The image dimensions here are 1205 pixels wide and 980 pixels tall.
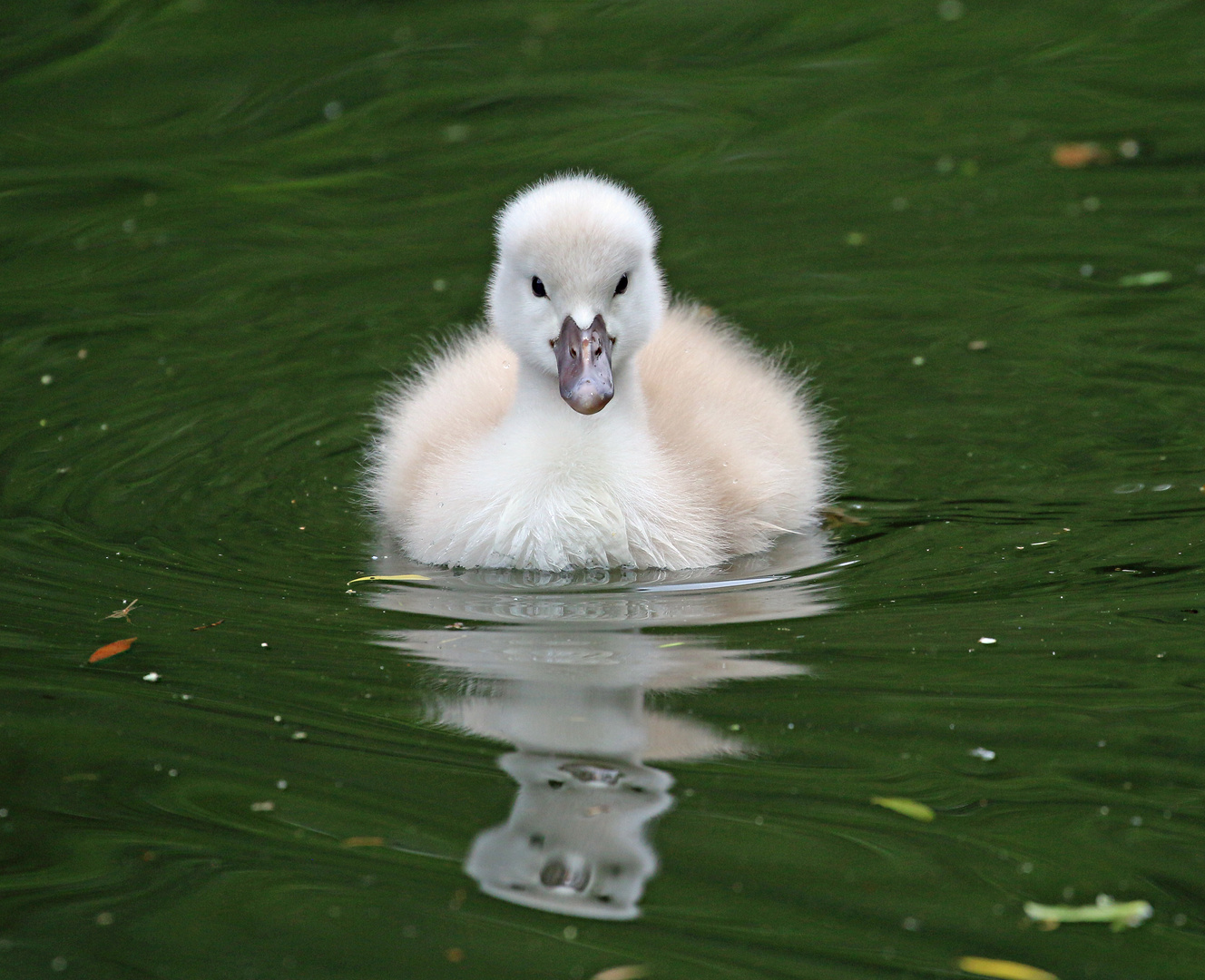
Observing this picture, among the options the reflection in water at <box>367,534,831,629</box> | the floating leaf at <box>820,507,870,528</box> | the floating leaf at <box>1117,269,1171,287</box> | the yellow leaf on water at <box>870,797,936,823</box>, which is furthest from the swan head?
the floating leaf at <box>1117,269,1171,287</box>

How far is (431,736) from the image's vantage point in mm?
3652

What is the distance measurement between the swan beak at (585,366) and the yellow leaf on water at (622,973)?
6.12 feet

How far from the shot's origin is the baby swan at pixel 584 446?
4.62 meters

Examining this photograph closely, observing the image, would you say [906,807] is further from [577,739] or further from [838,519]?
[838,519]

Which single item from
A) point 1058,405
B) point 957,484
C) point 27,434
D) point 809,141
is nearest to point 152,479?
point 27,434

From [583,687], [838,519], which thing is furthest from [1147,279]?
[583,687]

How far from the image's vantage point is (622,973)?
9.20 feet

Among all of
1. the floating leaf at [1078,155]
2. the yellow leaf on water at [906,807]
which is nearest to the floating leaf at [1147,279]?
the floating leaf at [1078,155]

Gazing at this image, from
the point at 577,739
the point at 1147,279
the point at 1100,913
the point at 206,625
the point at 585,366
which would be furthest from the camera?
the point at 1147,279

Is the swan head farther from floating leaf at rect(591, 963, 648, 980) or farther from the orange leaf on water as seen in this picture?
floating leaf at rect(591, 963, 648, 980)

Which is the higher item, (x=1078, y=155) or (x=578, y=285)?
(x=1078, y=155)

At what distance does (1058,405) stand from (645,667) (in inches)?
95.4

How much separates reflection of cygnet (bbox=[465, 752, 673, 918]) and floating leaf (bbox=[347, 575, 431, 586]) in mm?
1292

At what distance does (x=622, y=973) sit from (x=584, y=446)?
2165 mm
